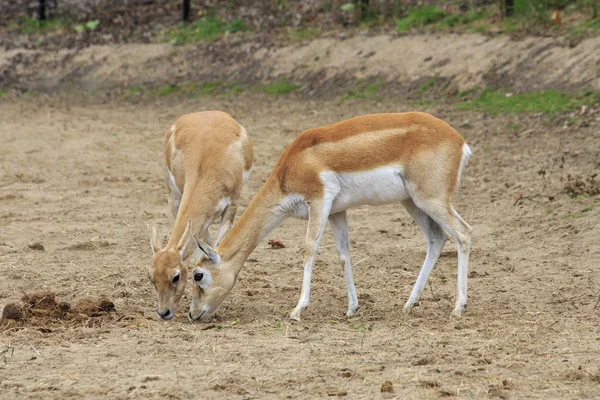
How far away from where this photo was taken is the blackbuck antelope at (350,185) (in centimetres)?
681

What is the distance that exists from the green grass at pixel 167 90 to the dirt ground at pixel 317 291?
417cm

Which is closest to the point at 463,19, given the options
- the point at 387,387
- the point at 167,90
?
the point at 167,90

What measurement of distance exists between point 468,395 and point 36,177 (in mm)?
8403

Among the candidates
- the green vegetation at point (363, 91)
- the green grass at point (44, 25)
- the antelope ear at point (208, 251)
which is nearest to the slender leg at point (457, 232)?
the antelope ear at point (208, 251)

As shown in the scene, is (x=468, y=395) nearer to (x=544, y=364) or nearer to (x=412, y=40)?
(x=544, y=364)

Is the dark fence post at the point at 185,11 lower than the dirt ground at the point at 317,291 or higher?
lower

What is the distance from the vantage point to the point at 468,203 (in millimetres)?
10336

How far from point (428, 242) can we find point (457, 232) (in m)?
0.47

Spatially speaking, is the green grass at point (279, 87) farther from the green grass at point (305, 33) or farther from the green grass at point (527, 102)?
the green grass at point (527, 102)

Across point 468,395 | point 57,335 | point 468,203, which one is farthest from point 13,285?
point 468,203

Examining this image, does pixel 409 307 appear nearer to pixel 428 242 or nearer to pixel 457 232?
pixel 428 242

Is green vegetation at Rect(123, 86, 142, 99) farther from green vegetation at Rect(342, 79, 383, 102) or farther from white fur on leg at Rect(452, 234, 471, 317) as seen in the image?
white fur on leg at Rect(452, 234, 471, 317)

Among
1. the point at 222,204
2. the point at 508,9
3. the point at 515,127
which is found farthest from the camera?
the point at 508,9

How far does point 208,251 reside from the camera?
6.82 m
